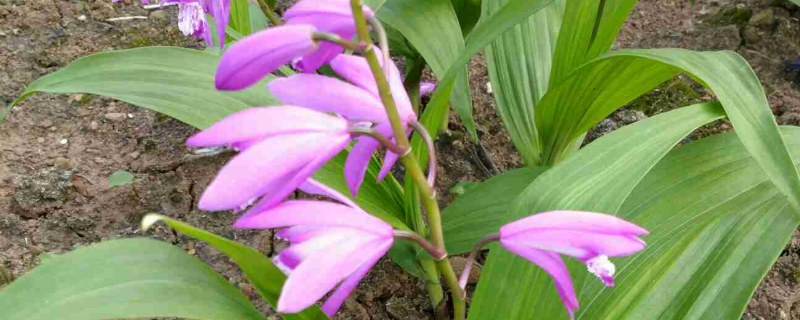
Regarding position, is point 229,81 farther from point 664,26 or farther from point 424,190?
point 664,26

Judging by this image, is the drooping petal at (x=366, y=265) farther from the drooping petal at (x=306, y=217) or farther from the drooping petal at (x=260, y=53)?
the drooping petal at (x=260, y=53)

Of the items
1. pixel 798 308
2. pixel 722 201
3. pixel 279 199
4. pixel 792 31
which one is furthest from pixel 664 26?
pixel 279 199

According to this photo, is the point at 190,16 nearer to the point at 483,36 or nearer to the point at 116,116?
the point at 483,36

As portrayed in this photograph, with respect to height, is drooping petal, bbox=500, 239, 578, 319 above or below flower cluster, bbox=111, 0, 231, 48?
above

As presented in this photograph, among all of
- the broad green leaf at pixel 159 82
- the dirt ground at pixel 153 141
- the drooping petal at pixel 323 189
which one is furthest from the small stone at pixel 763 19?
the drooping petal at pixel 323 189

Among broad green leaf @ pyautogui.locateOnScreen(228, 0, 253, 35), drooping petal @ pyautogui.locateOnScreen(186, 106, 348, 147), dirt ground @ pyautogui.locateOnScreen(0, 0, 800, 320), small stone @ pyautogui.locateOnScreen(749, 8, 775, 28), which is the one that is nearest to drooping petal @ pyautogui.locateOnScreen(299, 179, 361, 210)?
drooping petal @ pyautogui.locateOnScreen(186, 106, 348, 147)

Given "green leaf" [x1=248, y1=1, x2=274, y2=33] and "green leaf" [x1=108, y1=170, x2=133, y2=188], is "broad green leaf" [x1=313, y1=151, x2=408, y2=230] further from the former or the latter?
"green leaf" [x1=108, y1=170, x2=133, y2=188]
